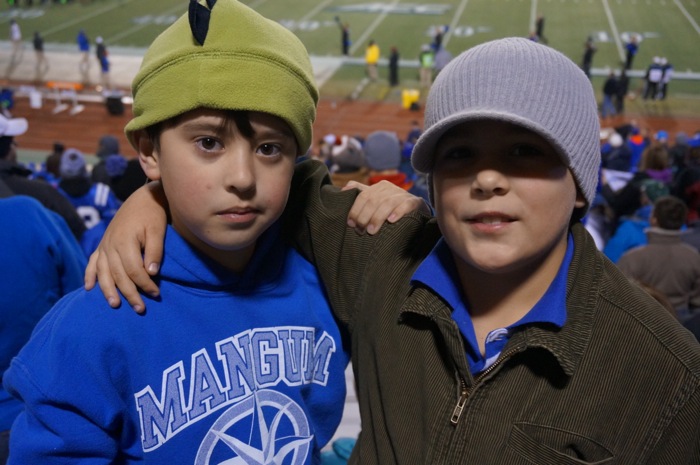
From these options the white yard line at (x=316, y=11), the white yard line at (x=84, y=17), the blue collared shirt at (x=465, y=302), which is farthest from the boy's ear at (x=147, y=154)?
the white yard line at (x=84, y=17)

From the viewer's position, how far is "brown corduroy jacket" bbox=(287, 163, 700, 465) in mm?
1137

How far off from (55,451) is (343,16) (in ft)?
86.9

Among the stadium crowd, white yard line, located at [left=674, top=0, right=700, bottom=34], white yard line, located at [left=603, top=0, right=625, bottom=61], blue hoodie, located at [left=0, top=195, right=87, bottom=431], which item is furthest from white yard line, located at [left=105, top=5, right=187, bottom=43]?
the stadium crowd

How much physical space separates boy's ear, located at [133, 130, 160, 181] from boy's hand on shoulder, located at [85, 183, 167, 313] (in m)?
0.09

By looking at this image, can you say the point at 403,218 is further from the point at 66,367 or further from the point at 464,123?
the point at 66,367

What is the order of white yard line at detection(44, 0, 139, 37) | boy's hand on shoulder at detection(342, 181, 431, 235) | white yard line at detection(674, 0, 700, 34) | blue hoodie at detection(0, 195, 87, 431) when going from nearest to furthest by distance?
boy's hand on shoulder at detection(342, 181, 431, 235) < blue hoodie at detection(0, 195, 87, 431) < white yard line at detection(674, 0, 700, 34) < white yard line at detection(44, 0, 139, 37)

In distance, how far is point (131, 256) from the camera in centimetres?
128

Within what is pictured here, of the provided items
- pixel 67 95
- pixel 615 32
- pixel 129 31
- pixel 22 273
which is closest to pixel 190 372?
pixel 22 273

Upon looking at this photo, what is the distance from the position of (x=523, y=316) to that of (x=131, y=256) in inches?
29.4

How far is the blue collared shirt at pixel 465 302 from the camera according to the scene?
4.00 ft

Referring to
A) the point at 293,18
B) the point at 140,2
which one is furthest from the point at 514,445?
the point at 140,2

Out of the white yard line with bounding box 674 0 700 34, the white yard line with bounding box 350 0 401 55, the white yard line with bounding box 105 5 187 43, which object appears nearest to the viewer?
the white yard line with bounding box 350 0 401 55

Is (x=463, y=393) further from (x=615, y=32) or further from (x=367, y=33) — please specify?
(x=615, y=32)

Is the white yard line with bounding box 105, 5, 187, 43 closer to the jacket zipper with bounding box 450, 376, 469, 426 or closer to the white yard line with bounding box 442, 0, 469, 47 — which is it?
the white yard line with bounding box 442, 0, 469, 47
